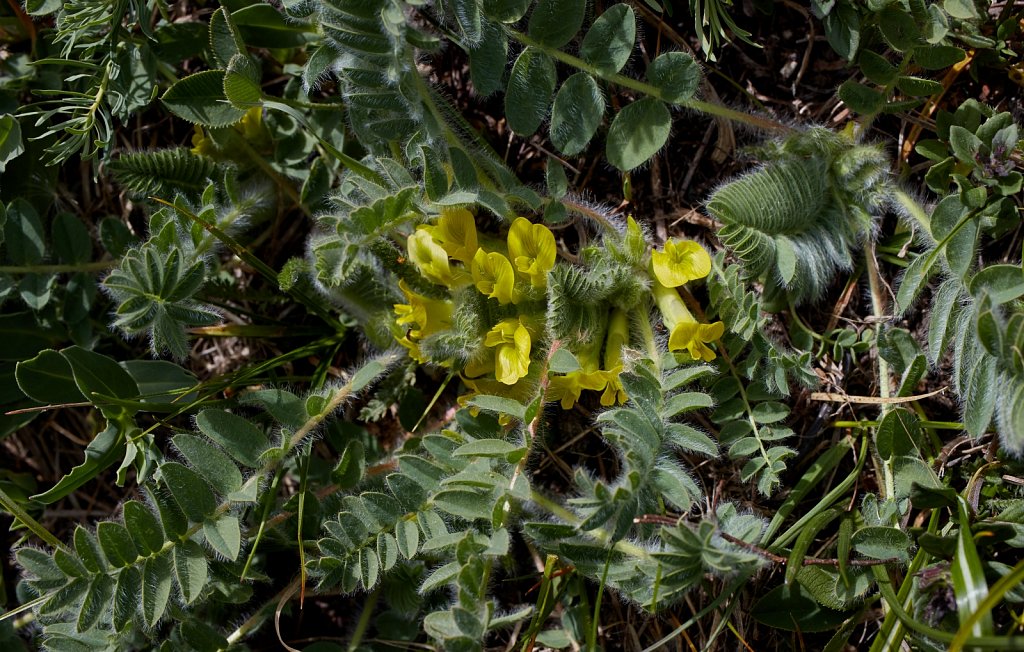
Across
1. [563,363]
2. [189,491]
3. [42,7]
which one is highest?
[42,7]

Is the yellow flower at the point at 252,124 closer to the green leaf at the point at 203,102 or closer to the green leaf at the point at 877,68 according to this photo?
the green leaf at the point at 203,102

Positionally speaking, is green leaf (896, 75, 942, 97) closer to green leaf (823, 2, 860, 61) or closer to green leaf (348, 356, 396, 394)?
green leaf (823, 2, 860, 61)

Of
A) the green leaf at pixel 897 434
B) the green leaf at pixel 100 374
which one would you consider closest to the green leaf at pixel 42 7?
the green leaf at pixel 100 374

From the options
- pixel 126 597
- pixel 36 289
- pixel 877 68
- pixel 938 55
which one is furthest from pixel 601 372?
pixel 36 289

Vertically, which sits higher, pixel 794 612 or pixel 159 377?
pixel 794 612

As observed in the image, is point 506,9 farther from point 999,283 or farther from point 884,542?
point 884,542

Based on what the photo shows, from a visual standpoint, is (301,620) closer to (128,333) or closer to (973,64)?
(128,333)

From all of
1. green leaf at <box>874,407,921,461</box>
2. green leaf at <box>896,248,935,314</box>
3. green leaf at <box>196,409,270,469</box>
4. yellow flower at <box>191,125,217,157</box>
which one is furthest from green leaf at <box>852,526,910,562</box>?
yellow flower at <box>191,125,217,157</box>
